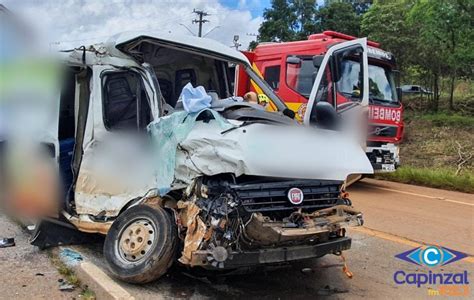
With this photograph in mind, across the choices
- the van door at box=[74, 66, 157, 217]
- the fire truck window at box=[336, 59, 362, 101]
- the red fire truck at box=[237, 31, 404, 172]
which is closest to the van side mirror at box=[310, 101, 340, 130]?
the van door at box=[74, 66, 157, 217]

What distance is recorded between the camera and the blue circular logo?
5.53m

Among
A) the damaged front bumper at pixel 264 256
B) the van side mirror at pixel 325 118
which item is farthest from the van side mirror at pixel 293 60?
the damaged front bumper at pixel 264 256

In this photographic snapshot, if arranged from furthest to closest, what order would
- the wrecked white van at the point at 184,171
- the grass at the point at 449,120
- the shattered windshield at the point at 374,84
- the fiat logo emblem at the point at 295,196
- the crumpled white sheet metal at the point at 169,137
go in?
the grass at the point at 449,120 < the shattered windshield at the point at 374,84 < the crumpled white sheet metal at the point at 169,137 < the fiat logo emblem at the point at 295,196 < the wrecked white van at the point at 184,171

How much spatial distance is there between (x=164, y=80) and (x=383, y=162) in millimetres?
5922

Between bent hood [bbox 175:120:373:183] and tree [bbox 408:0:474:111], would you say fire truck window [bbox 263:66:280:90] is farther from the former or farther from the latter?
tree [bbox 408:0:474:111]

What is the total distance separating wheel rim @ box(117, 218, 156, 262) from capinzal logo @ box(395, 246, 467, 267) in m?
2.87

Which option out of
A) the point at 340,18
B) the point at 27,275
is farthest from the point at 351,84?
the point at 340,18

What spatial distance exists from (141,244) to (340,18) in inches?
933

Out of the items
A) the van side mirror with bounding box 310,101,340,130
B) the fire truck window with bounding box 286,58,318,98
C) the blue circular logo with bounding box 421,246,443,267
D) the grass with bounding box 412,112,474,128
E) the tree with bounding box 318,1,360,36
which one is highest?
the tree with bounding box 318,1,360,36

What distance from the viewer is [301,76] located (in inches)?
401

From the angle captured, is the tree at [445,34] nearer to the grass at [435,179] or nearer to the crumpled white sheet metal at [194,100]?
the grass at [435,179]

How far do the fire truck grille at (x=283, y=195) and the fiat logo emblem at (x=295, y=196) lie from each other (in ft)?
0.08

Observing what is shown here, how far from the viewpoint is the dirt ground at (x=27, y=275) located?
433cm

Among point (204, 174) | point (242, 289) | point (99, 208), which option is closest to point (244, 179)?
point (204, 174)
